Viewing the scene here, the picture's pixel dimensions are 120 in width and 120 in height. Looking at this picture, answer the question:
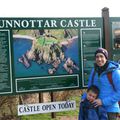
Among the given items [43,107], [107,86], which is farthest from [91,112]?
[43,107]

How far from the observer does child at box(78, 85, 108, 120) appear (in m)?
5.86

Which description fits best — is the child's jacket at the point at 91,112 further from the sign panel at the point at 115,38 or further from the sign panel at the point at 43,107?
the sign panel at the point at 115,38

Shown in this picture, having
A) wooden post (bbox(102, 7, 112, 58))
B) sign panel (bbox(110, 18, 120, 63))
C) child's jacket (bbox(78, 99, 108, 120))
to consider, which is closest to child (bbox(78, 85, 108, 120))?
child's jacket (bbox(78, 99, 108, 120))

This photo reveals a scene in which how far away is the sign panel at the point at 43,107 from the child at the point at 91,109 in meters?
1.53

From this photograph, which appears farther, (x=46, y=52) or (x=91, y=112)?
(x=46, y=52)

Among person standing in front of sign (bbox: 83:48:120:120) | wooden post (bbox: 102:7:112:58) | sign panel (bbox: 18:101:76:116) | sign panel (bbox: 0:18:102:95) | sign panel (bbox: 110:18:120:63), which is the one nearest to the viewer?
person standing in front of sign (bbox: 83:48:120:120)

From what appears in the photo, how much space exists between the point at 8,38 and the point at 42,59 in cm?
74

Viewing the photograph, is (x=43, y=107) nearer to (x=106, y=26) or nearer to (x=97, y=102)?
(x=97, y=102)

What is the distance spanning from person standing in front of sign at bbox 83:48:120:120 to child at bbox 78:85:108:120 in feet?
0.23

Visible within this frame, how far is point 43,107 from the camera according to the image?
7.44 meters

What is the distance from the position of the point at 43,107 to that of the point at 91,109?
5.60ft

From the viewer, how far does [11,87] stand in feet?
23.5

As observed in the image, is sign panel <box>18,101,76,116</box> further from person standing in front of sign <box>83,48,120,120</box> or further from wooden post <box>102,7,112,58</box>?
person standing in front of sign <box>83,48,120,120</box>

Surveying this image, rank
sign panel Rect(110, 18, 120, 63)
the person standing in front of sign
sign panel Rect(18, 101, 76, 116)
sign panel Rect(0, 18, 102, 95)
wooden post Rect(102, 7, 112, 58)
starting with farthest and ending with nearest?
sign panel Rect(110, 18, 120, 63) → wooden post Rect(102, 7, 112, 58) → sign panel Rect(18, 101, 76, 116) → sign panel Rect(0, 18, 102, 95) → the person standing in front of sign
